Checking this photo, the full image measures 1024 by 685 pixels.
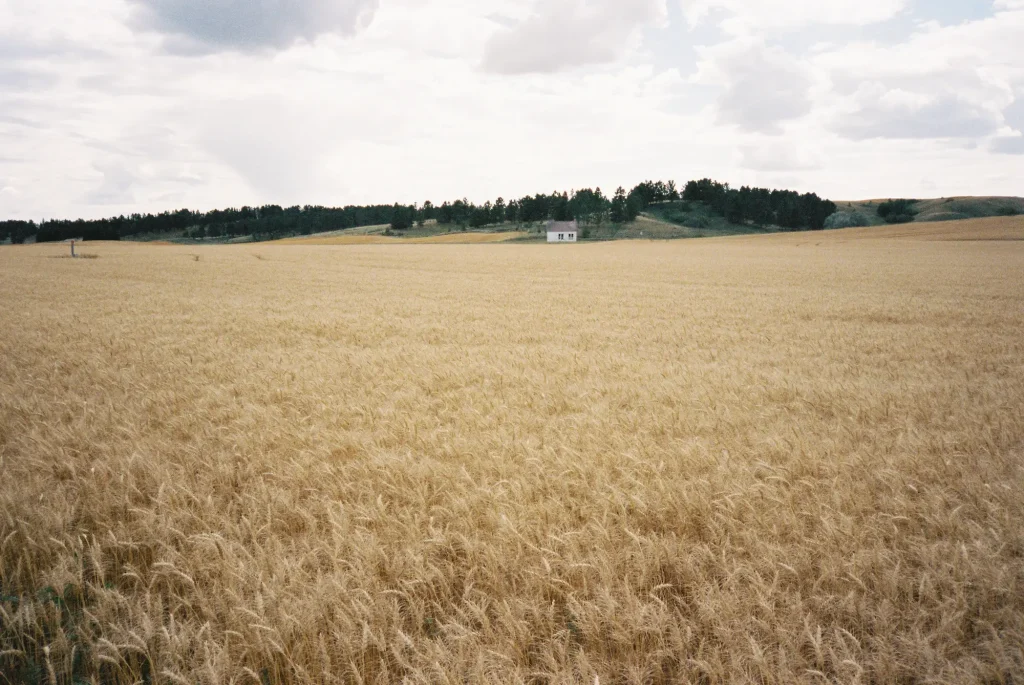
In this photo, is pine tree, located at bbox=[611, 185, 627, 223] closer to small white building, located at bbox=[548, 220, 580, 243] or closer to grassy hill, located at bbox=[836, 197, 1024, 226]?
small white building, located at bbox=[548, 220, 580, 243]

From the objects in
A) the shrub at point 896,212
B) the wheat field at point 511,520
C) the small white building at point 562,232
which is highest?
the shrub at point 896,212

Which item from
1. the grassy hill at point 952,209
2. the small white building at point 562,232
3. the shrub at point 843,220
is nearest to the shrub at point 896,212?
the grassy hill at point 952,209

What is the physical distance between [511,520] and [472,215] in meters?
142

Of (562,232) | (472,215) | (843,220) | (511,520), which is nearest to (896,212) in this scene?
(843,220)

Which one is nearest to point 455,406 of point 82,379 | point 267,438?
point 267,438

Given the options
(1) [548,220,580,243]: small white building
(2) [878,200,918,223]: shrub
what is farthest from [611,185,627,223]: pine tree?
(2) [878,200,918,223]: shrub

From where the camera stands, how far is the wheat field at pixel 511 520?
96.1 inches

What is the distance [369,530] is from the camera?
3523 millimetres

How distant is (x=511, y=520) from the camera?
351cm

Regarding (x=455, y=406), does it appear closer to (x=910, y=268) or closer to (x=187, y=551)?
(x=187, y=551)

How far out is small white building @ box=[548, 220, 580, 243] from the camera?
368 ft

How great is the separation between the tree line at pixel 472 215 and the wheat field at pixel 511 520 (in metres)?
129

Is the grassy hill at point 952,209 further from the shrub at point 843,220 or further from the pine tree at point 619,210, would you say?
the pine tree at point 619,210

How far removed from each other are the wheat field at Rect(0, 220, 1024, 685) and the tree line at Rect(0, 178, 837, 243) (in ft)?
422
